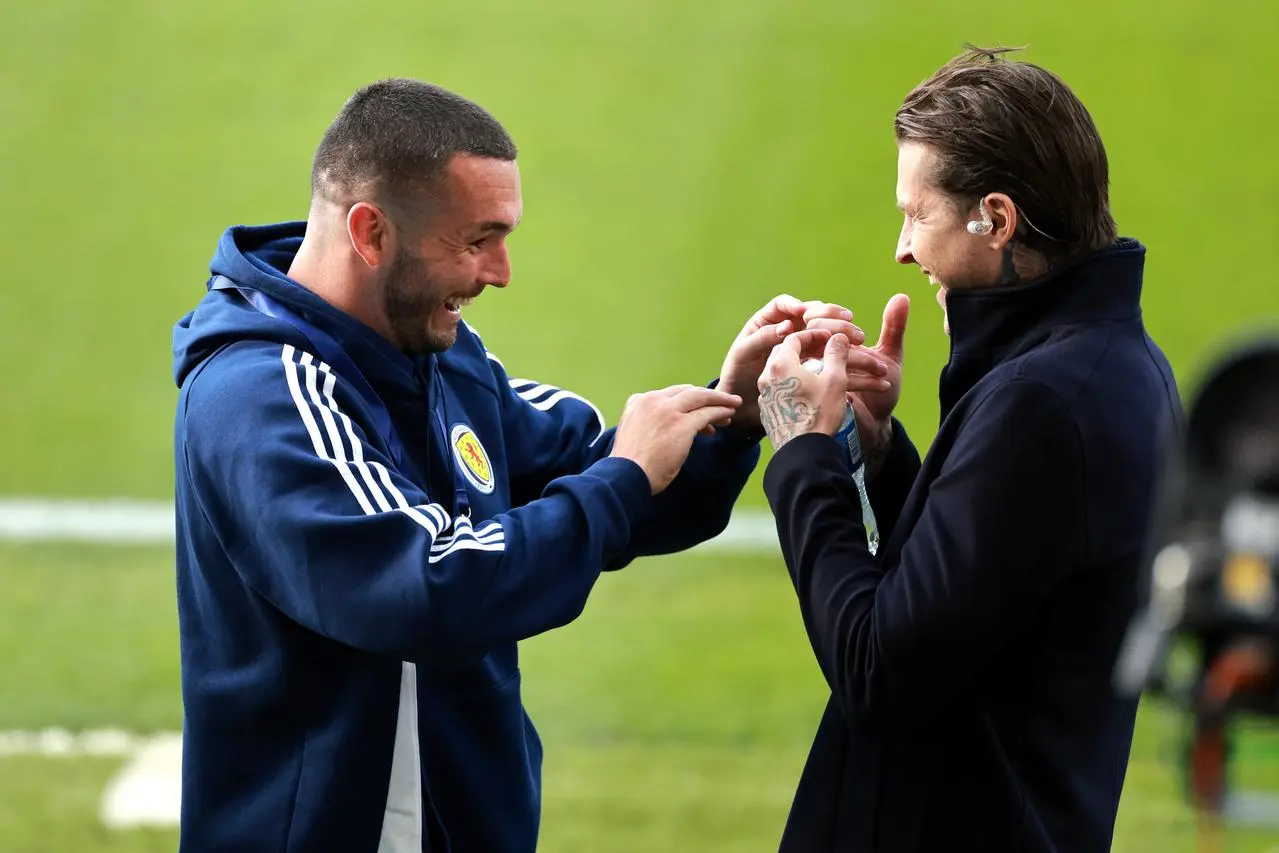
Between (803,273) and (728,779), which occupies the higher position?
(803,273)

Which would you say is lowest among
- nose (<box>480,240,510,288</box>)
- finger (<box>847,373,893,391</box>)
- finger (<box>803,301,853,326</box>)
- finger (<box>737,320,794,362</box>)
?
finger (<box>847,373,893,391</box>)

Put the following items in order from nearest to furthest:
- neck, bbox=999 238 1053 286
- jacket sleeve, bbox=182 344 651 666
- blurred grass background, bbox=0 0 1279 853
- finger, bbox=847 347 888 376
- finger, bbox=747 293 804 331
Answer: jacket sleeve, bbox=182 344 651 666, neck, bbox=999 238 1053 286, finger, bbox=847 347 888 376, finger, bbox=747 293 804 331, blurred grass background, bbox=0 0 1279 853

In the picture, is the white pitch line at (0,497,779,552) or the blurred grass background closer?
the blurred grass background

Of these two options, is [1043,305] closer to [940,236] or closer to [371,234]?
[940,236]

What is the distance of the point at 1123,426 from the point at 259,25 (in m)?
9.71

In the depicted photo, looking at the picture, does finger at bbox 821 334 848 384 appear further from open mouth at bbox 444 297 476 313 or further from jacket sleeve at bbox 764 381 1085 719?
open mouth at bbox 444 297 476 313

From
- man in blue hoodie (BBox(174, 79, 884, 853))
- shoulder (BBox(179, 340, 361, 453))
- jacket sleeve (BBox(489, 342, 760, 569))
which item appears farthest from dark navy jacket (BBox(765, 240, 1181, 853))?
shoulder (BBox(179, 340, 361, 453))

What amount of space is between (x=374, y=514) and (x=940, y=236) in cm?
90

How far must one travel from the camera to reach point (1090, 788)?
2.26 meters

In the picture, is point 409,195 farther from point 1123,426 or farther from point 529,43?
point 529,43

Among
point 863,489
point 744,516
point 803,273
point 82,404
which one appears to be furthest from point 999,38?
point 863,489

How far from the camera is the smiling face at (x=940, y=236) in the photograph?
235 cm

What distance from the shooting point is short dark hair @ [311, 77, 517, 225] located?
2514 mm

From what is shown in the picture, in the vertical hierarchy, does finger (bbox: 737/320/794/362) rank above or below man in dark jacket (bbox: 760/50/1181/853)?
above
